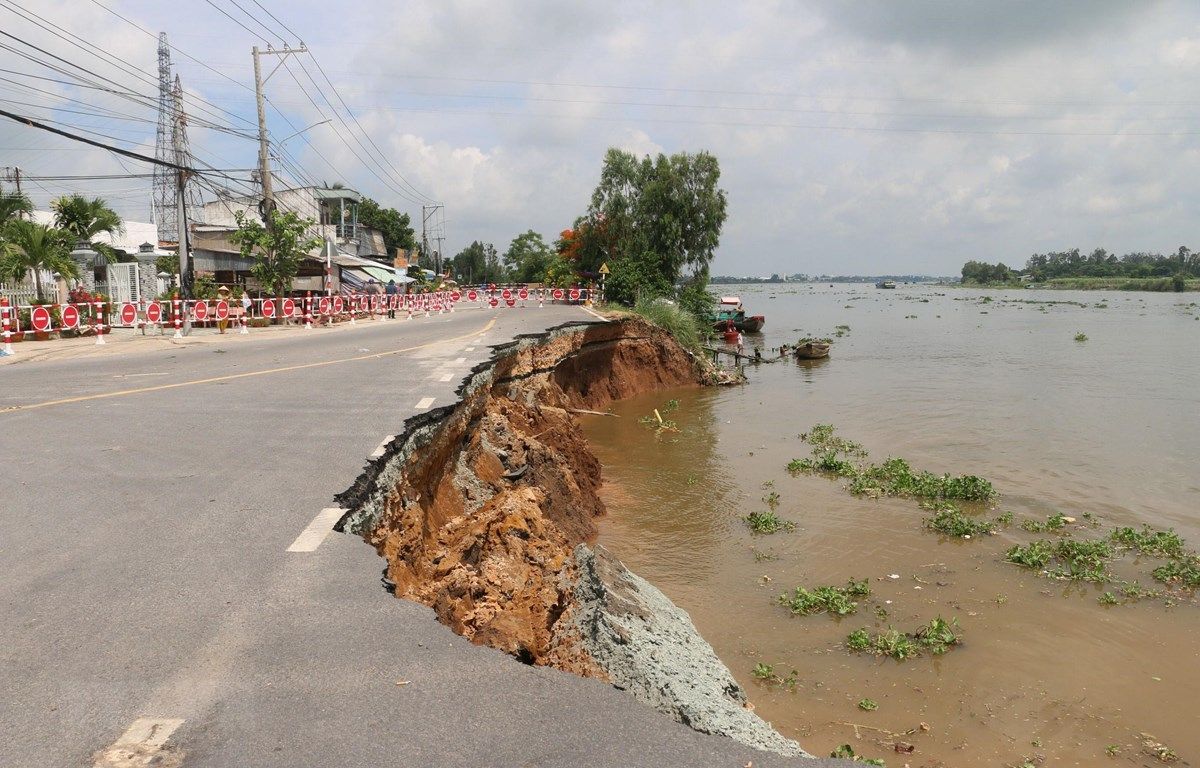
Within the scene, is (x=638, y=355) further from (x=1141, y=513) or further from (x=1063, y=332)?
(x=1063, y=332)

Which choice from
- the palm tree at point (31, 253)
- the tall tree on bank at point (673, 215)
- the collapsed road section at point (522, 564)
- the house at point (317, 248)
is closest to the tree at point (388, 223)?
the house at point (317, 248)

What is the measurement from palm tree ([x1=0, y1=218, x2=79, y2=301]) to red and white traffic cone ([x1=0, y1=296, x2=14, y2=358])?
396cm

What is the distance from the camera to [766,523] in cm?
1109

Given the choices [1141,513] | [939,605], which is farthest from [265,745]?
[1141,513]

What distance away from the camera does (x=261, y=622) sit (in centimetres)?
408

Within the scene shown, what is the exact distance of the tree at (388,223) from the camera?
7644cm

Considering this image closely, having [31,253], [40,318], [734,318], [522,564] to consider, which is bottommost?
[734,318]

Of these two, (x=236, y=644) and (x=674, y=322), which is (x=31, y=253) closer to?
(x=674, y=322)

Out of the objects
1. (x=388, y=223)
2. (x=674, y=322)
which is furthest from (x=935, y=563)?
(x=388, y=223)

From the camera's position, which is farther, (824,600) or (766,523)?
(766,523)

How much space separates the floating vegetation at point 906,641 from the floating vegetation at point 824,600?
20.5 inches

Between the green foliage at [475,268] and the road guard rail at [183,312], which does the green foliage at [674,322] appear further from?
the green foliage at [475,268]

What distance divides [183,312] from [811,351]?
24.6 meters

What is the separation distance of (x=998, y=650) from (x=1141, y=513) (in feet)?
21.7
